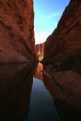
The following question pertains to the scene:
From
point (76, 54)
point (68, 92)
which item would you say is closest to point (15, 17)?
point (76, 54)

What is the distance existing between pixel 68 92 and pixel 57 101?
6.04ft

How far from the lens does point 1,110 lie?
5199 mm

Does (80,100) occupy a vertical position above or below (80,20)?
below

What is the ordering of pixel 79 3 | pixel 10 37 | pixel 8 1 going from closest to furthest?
pixel 79 3
pixel 10 37
pixel 8 1

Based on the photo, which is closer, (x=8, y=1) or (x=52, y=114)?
(x=52, y=114)

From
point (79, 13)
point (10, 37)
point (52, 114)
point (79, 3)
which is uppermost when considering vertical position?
point (79, 3)

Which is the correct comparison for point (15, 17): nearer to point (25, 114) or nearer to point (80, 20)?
point (80, 20)

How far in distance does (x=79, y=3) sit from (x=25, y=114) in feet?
107

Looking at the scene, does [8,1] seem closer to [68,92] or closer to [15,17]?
[15,17]

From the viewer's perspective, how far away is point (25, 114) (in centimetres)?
521

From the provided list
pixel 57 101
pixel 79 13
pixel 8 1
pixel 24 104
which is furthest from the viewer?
pixel 8 1

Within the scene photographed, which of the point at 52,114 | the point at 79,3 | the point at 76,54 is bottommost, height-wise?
the point at 52,114

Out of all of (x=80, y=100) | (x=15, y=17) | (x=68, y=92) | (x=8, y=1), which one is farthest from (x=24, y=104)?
(x=15, y=17)

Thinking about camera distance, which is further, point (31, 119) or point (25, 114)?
point (25, 114)
